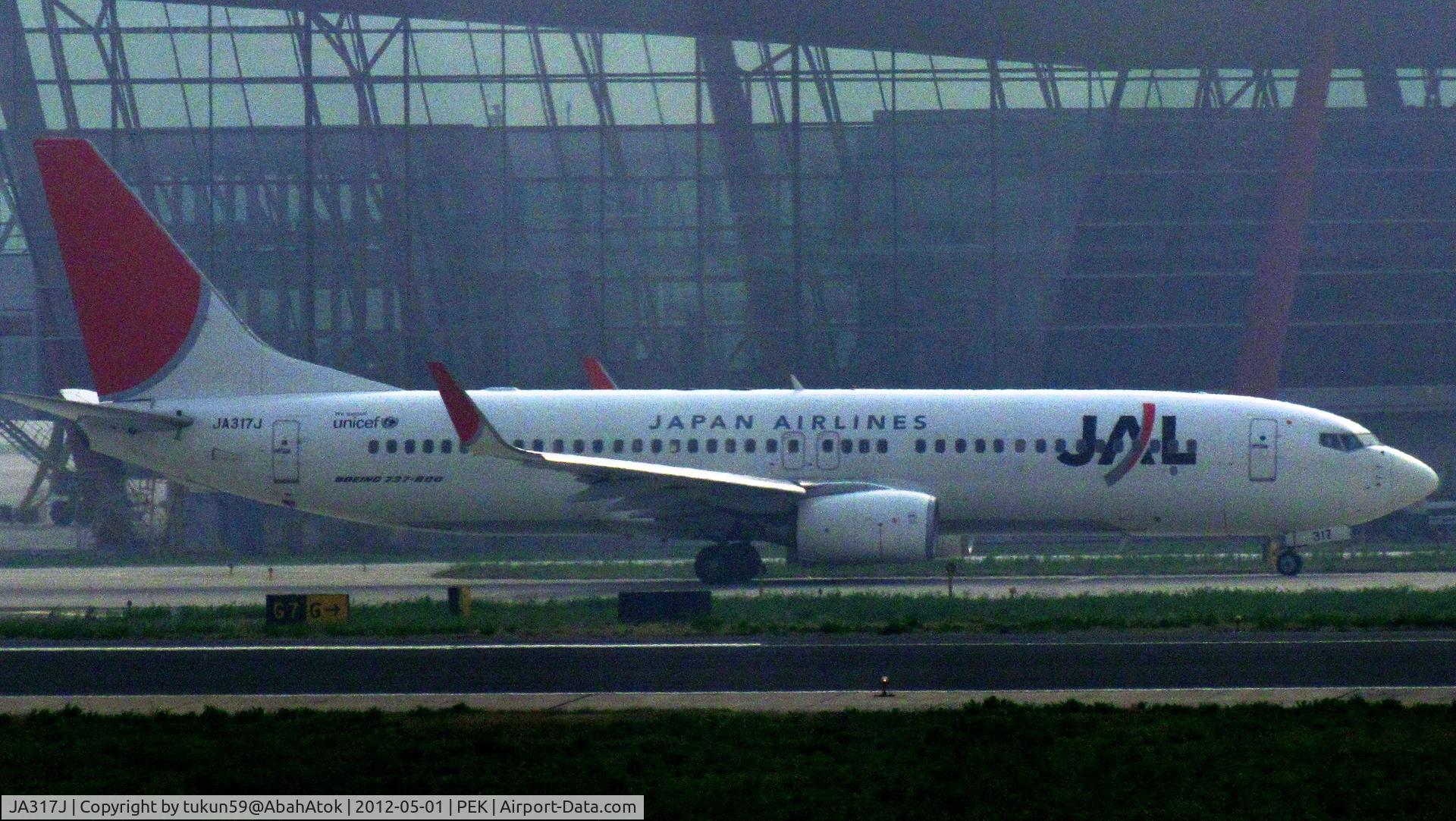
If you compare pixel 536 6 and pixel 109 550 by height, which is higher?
pixel 536 6

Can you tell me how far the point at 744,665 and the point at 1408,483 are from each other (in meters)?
16.6

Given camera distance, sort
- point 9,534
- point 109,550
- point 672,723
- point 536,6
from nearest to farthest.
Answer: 1. point 672,723
2. point 109,550
3. point 536,6
4. point 9,534

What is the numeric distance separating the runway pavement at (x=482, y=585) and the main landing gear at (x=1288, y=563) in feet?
0.84

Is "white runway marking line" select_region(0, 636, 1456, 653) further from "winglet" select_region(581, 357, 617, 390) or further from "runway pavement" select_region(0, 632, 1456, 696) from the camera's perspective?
"winglet" select_region(581, 357, 617, 390)

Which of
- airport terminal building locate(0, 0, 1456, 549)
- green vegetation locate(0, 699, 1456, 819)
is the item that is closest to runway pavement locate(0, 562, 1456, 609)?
green vegetation locate(0, 699, 1456, 819)

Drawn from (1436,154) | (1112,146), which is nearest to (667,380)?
(1112,146)

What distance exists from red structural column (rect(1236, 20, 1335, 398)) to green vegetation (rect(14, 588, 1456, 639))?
21.7m

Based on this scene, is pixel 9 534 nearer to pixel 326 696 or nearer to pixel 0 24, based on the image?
pixel 0 24

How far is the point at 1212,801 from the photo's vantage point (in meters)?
11.0

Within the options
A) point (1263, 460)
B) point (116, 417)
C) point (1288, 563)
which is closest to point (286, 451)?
point (116, 417)

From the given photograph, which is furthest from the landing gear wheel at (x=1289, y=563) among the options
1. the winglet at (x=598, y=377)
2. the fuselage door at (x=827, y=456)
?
the winglet at (x=598, y=377)

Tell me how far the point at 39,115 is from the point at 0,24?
8.93 feet

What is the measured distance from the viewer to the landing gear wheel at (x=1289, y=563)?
1182 inches

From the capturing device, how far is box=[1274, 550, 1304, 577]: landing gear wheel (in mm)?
30016
